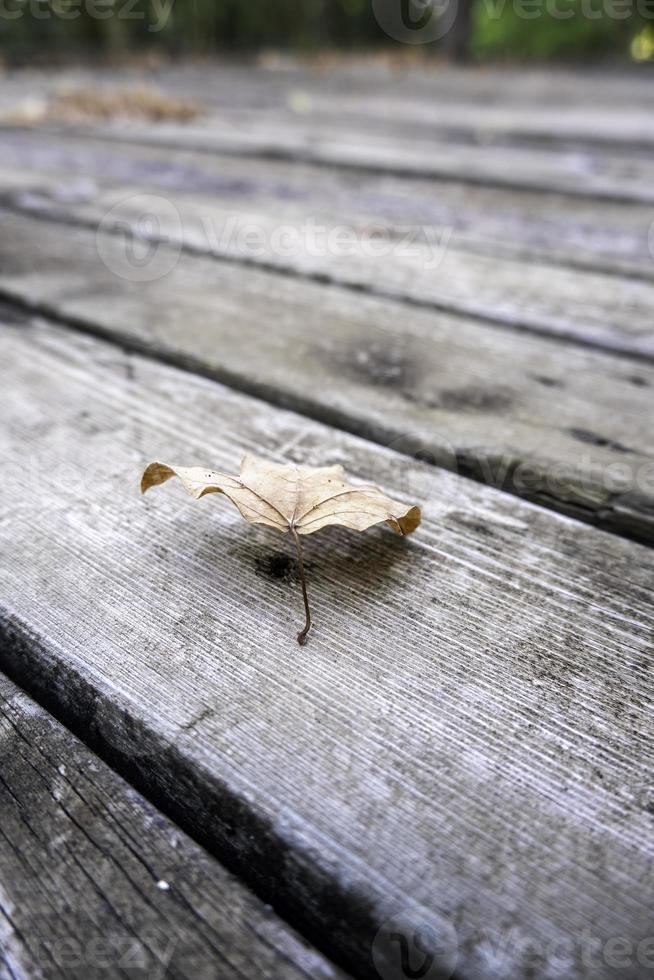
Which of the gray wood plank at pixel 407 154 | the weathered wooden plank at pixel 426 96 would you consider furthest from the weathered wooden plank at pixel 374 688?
the weathered wooden plank at pixel 426 96

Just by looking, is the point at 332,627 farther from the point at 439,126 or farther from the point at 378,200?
the point at 439,126

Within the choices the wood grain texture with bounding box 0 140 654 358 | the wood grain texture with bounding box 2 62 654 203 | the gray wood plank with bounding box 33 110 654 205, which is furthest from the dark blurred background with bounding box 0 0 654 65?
the wood grain texture with bounding box 0 140 654 358

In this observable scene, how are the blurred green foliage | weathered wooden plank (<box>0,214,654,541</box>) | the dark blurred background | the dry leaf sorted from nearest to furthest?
the dry leaf, weathered wooden plank (<box>0,214,654,541</box>), the dark blurred background, the blurred green foliage

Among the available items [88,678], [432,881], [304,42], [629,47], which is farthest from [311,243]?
[304,42]

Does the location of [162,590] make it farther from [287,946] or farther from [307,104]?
[307,104]

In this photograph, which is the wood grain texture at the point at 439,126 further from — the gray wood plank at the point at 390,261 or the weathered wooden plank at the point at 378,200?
the gray wood plank at the point at 390,261

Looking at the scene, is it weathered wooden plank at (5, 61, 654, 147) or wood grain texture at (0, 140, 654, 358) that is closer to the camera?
wood grain texture at (0, 140, 654, 358)

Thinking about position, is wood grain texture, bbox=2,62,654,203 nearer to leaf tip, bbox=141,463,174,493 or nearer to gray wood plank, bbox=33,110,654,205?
gray wood plank, bbox=33,110,654,205
